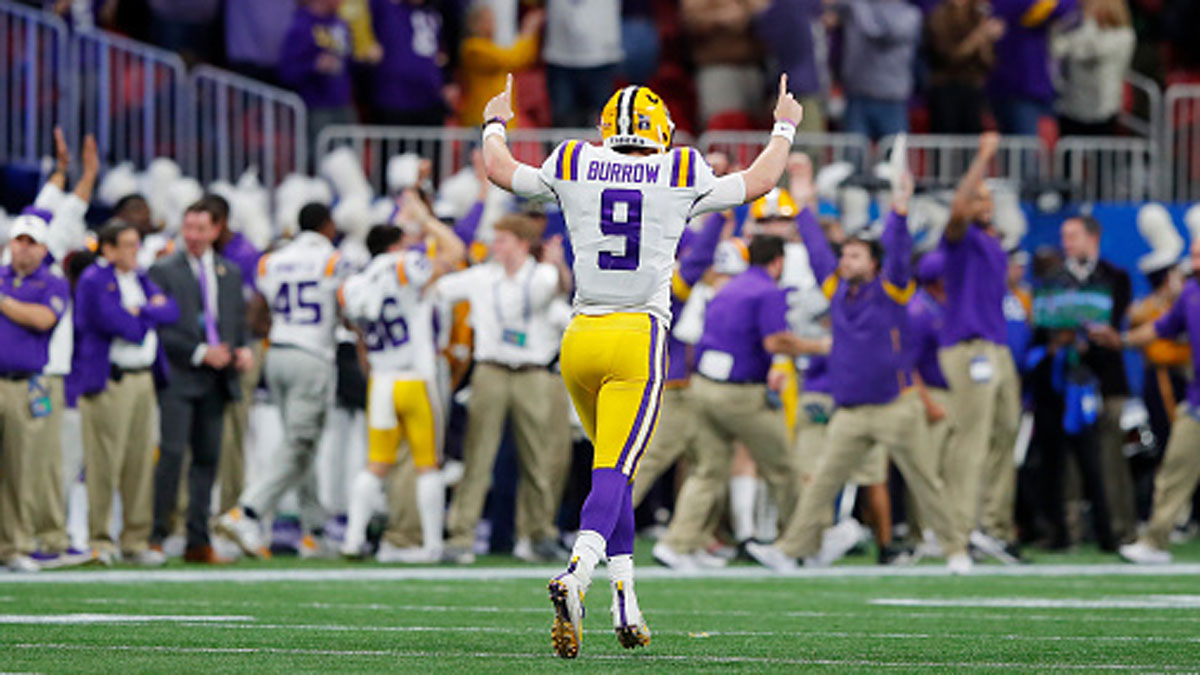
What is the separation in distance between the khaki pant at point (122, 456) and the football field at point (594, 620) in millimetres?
409

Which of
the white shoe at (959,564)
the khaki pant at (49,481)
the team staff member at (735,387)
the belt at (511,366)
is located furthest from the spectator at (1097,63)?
the khaki pant at (49,481)

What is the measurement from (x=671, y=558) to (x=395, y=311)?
2.44m

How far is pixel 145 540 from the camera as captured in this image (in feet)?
52.9

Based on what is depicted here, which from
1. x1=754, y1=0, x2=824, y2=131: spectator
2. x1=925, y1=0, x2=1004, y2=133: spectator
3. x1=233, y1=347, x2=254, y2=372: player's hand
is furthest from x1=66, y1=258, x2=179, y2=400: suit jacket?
x1=925, y1=0, x2=1004, y2=133: spectator

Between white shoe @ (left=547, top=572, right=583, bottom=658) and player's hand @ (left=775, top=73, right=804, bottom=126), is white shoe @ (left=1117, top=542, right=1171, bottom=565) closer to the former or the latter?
player's hand @ (left=775, top=73, right=804, bottom=126)

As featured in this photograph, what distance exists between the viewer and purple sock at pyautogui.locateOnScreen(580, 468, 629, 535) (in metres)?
9.77

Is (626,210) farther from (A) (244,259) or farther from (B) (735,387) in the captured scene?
(A) (244,259)

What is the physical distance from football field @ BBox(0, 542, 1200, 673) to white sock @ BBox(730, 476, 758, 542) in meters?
1.29

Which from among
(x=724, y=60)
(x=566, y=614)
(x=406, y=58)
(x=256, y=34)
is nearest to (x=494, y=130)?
→ (x=566, y=614)

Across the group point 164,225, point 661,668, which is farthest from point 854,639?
point 164,225

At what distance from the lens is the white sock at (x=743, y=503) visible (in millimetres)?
17891

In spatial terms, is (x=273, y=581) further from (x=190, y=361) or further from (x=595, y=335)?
(x=595, y=335)

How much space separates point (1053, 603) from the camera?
1304cm

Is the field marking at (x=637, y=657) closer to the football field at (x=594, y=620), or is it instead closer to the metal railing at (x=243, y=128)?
the football field at (x=594, y=620)
